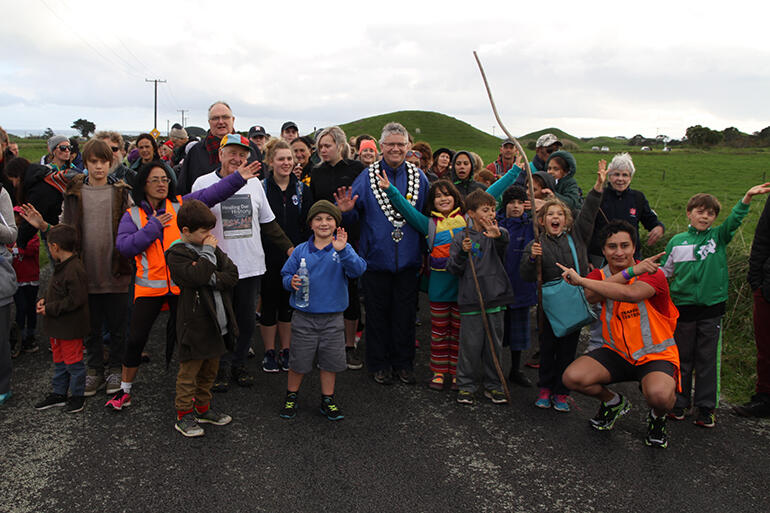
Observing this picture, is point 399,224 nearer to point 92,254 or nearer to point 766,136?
point 92,254

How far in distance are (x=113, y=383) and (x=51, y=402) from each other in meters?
0.50

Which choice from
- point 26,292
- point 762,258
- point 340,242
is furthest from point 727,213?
point 26,292

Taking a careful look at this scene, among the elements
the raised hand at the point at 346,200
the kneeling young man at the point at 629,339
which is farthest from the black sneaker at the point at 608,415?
the raised hand at the point at 346,200

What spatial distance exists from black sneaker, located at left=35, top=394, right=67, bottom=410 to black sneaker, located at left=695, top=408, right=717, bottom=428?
5.45m

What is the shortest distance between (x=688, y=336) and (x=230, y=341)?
155 inches

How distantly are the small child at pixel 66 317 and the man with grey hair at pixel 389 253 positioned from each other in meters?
2.44

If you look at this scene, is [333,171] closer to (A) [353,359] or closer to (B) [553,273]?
(A) [353,359]

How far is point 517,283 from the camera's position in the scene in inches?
226

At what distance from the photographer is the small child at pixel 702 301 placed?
4.76m

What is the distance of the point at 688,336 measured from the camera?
4.86 meters

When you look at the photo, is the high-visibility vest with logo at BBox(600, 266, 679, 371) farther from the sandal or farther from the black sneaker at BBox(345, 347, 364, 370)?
the black sneaker at BBox(345, 347, 364, 370)

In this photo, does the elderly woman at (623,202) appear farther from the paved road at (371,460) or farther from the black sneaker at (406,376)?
the black sneaker at (406,376)

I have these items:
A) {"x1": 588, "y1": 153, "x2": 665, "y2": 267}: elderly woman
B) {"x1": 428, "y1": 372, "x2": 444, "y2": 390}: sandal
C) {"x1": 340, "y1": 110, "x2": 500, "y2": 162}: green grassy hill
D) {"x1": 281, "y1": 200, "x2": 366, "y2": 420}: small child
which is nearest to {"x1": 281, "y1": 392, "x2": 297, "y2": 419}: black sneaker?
{"x1": 281, "y1": 200, "x2": 366, "y2": 420}: small child

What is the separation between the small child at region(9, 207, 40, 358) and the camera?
6172mm
